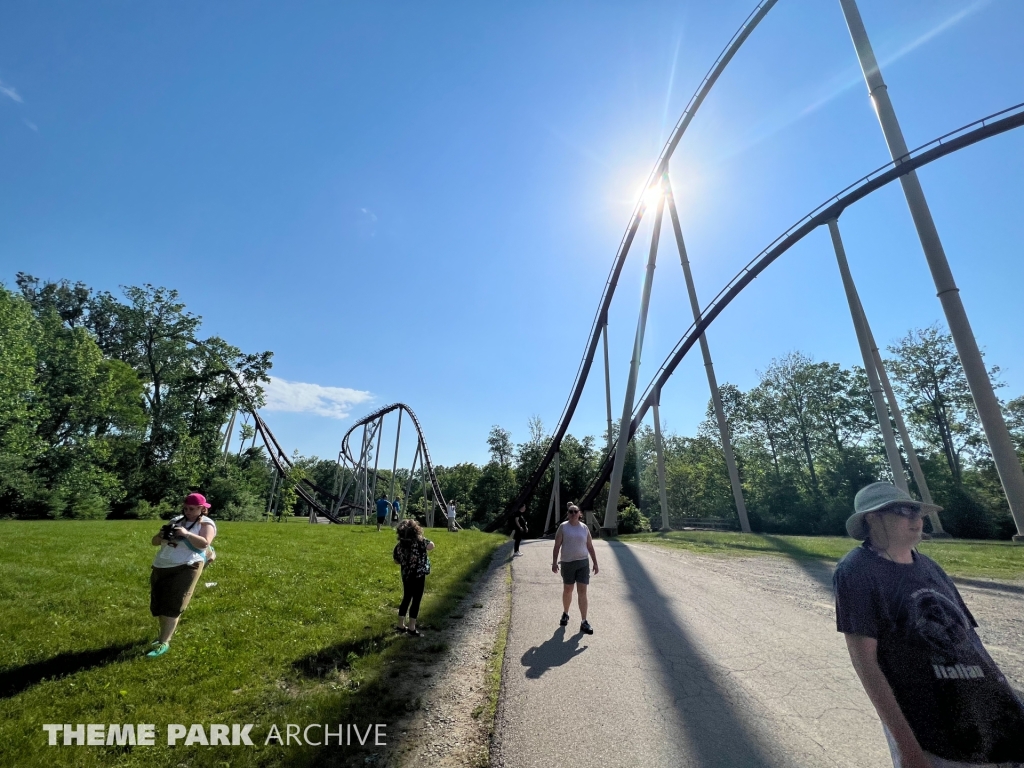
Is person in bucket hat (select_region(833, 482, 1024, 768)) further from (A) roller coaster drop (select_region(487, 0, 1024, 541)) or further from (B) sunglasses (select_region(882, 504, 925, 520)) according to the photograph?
(A) roller coaster drop (select_region(487, 0, 1024, 541))

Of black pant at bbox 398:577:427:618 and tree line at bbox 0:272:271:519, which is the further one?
tree line at bbox 0:272:271:519

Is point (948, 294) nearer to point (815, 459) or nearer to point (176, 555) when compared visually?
point (176, 555)

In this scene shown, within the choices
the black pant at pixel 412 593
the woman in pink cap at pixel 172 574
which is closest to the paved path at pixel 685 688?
the black pant at pixel 412 593

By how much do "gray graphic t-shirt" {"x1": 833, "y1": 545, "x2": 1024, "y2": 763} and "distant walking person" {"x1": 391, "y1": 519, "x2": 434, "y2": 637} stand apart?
16.5 ft

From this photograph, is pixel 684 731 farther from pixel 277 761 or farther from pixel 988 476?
pixel 988 476

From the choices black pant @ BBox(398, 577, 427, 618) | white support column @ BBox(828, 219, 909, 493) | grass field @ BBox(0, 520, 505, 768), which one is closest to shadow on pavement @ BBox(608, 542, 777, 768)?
grass field @ BBox(0, 520, 505, 768)

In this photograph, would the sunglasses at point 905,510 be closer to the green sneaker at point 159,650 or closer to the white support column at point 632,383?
the green sneaker at point 159,650

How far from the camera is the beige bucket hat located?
1.93m

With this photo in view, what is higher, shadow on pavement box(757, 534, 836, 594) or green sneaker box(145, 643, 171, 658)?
shadow on pavement box(757, 534, 836, 594)

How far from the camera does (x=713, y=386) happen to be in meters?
20.9

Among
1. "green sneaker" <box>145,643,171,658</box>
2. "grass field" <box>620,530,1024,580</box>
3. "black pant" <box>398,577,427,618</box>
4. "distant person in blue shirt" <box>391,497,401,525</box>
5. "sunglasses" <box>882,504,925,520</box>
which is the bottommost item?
"green sneaker" <box>145,643,171,658</box>

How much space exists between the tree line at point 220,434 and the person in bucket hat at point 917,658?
26.9 m

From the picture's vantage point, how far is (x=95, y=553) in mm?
8688

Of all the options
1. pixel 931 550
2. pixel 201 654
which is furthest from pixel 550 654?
pixel 931 550
